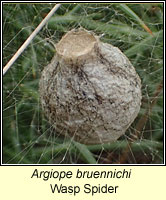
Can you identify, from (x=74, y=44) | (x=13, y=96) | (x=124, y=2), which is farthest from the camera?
(x=13, y=96)

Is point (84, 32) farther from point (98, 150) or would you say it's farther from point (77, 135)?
point (98, 150)

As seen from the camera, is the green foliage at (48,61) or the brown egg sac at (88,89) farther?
the green foliage at (48,61)

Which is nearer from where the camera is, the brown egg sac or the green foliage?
the brown egg sac

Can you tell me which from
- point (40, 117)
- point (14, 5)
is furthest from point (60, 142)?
point (14, 5)

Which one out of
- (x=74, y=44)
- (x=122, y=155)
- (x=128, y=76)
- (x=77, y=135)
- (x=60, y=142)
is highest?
(x=74, y=44)

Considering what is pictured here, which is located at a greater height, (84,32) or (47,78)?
(84,32)

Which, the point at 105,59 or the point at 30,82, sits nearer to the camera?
the point at 105,59
